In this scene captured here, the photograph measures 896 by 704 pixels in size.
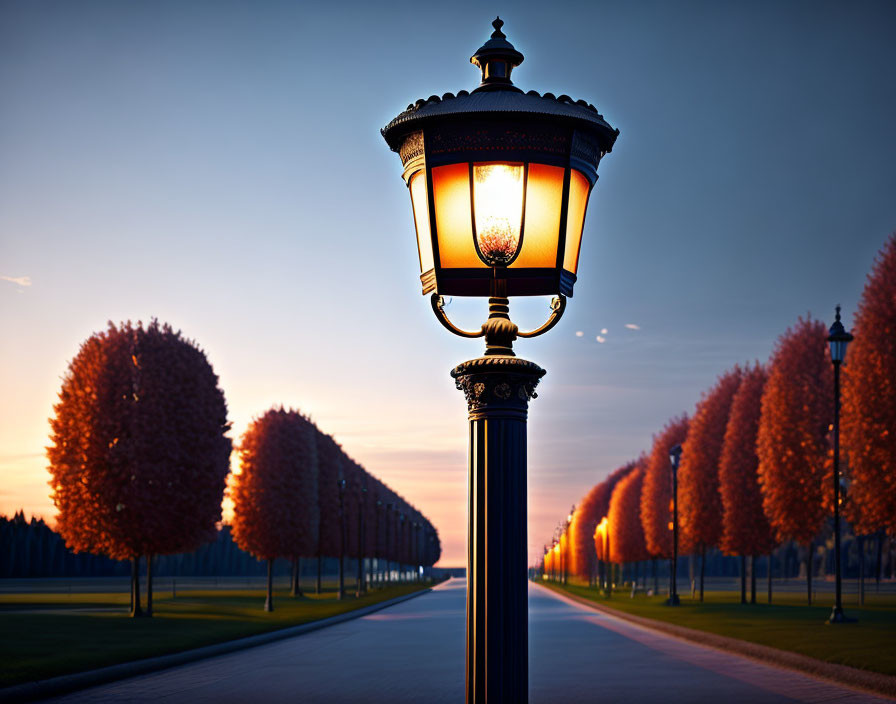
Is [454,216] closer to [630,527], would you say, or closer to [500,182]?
[500,182]

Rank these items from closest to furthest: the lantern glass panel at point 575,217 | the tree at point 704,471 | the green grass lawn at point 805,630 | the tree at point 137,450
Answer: the lantern glass panel at point 575,217 < the green grass lawn at point 805,630 < the tree at point 137,450 < the tree at point 704,471

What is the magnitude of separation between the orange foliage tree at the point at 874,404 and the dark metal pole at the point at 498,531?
32.1 m

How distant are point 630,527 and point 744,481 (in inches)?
1668

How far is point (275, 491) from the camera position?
64062mm

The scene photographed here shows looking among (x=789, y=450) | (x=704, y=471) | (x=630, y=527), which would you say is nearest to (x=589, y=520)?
(x=630, y=527)

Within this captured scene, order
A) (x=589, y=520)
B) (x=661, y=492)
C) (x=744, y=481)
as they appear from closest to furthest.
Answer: (x=744, y=481), (x=661, y=492), (x=589, y=520)

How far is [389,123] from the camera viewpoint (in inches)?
224

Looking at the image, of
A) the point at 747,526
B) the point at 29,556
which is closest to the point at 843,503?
the point at 747,526

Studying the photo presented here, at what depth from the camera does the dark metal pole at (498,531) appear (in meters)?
5.11

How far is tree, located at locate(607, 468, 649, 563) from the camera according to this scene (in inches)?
3861

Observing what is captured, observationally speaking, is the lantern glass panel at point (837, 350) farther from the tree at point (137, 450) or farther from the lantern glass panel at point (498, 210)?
the lantern glass panel at point (498, 210)

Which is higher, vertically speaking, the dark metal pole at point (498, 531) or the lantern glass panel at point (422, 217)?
the lantern glass panel at point (422, 217)

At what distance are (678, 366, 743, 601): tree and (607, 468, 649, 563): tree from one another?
1259 inches

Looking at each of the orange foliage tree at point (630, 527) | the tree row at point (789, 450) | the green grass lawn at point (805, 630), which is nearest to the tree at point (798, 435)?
the tree row at point (789, 450)
